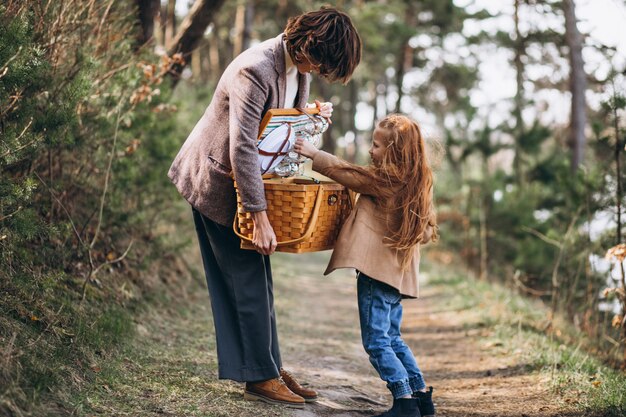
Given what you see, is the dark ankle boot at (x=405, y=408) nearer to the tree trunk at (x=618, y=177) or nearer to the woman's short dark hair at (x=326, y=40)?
the woman's short dark hair at (x=326, y=40)

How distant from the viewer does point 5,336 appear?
3365 mm

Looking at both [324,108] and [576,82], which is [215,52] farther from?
[324,108]

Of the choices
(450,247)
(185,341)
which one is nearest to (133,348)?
(185,341)

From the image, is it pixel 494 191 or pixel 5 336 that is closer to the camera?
pixel 5 336

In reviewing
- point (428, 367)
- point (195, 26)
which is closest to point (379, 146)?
point (428, 367)

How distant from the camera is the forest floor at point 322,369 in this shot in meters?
3.65

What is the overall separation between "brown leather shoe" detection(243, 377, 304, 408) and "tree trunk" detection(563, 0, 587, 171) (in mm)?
9271

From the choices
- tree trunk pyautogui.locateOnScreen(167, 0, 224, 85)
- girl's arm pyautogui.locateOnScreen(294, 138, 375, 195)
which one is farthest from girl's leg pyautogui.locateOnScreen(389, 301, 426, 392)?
tree trunk pyautogui.locateOnScreen(167, 0, 224, 85)

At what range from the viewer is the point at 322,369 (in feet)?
16.4

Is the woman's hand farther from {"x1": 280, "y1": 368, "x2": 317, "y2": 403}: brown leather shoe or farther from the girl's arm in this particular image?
{"x1": 280, "y1": 368, "x2": 317, "y2": 403}: brown leather shoe

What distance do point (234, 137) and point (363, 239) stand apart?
0.90m

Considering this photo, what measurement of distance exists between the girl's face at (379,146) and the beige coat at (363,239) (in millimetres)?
154

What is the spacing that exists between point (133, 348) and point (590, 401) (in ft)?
9.40

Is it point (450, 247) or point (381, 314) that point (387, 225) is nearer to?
point (381, 314)
